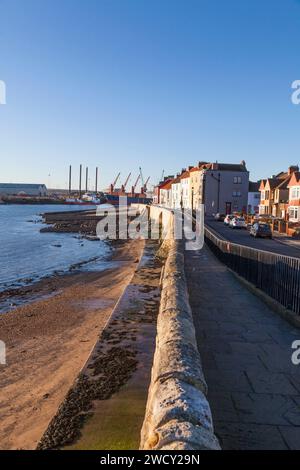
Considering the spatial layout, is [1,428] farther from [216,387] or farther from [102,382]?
[216,387]

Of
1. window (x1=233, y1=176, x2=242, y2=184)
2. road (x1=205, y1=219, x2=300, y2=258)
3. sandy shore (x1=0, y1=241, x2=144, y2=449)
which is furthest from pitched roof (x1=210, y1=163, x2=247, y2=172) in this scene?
sandy shore (x1=0, y1=241, x2=144, y2=449)

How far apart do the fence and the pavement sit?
457 mm

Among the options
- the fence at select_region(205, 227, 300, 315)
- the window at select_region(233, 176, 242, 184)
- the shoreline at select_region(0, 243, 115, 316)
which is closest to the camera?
the fence at select_region(205, 227, 300, 315)

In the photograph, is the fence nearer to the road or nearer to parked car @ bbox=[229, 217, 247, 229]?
the road

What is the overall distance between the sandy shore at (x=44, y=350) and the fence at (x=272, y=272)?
4.83 m

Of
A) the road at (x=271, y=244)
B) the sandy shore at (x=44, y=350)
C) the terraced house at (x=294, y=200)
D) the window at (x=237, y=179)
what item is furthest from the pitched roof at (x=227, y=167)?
the sandy shore at (x=44, y=350)

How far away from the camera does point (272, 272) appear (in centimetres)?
1121

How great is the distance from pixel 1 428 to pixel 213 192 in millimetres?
71900

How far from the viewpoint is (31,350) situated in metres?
Result: 11.8

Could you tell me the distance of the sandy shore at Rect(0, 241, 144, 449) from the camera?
7328 millimetres

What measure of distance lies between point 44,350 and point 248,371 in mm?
6785

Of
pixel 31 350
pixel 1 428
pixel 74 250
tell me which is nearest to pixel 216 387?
pixel 1 428

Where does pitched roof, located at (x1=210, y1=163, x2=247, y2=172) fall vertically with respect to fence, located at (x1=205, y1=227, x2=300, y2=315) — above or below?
above

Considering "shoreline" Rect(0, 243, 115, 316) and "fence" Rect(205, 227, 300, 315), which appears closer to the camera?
"fence" Rect(205, 227, 300, 315)
